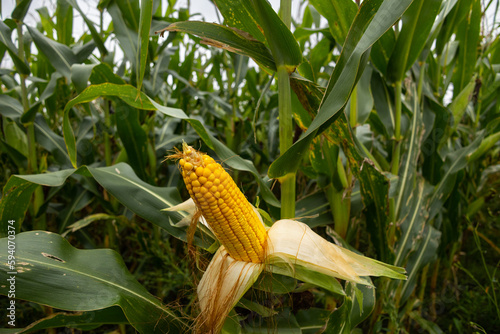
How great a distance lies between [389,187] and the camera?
3.67 feet

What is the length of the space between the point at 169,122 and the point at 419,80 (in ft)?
4.50

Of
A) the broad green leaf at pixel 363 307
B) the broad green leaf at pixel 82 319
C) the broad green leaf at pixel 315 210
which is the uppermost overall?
the broad green leaf at pixel 315 210

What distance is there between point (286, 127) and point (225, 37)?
30 cm

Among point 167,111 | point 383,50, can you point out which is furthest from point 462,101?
point 167,111

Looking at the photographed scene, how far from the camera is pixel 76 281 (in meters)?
0.80

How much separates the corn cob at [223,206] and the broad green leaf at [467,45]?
1453mm

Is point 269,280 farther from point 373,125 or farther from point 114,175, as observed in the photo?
point 373,125

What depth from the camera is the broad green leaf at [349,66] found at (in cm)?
70

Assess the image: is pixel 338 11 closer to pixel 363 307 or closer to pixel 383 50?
pixel 383 50

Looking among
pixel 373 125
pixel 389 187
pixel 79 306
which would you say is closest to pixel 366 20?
pixel 389 187

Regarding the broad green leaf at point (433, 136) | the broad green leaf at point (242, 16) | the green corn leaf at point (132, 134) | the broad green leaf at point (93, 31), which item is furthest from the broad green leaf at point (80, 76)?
the broad green leaf at point (433, 136)

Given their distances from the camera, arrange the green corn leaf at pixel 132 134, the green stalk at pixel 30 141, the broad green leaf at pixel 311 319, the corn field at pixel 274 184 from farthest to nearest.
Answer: the green stalk at pixel 30 141, the green corn leaf at pixel 132 134, the broad green leaf at pixel 311 319, the corn field at pixel 274 184

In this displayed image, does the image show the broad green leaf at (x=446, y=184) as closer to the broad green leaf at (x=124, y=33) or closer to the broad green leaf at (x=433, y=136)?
the broad green leaf at (x=433, y=136)

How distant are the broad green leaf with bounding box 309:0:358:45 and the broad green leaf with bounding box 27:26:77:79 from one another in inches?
43.6
